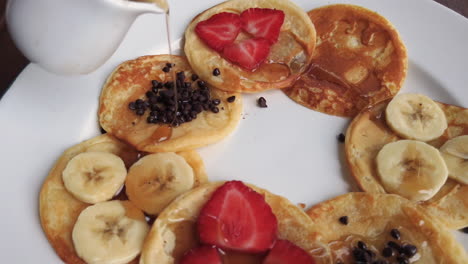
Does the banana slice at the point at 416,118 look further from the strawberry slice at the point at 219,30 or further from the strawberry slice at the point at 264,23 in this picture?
the strawberry slice at the point at 219,30

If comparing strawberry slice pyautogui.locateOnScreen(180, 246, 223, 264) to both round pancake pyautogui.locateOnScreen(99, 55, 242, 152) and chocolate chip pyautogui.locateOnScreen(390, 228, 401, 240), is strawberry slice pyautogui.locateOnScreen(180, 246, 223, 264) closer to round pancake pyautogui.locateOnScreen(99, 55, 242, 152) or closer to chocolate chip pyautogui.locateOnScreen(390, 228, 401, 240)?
round pancake pyautogui.locateOnScreen(99, 55, 242, 152)

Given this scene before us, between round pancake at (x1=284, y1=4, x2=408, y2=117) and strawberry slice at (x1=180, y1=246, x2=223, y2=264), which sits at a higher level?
round pancake at (x1=284, y1=4, x2=408, y2=117)

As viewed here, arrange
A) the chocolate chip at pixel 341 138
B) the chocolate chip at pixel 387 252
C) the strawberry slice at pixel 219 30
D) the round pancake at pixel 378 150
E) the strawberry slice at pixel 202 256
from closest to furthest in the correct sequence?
1. the strawberry slice at pixel 202 256
2. the chocolate chip at pixel 387 252
3. the round pancake at pixel 378 150
4. the chocolate chip at pixel 341 138
5. the strawberry slice at pixel 219 30

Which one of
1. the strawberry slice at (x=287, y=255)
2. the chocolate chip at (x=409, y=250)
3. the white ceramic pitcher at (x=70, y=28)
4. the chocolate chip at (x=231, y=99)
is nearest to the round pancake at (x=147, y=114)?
the chocolate chip at (x=231, y=99)

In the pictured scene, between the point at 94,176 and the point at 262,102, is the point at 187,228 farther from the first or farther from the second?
the point at 262,102

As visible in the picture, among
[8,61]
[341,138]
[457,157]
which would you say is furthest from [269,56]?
[8,61]

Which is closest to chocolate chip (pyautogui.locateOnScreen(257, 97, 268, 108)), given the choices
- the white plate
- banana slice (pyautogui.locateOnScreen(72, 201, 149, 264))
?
the white plate

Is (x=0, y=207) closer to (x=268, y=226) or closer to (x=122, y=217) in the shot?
(x=122, y=217)
